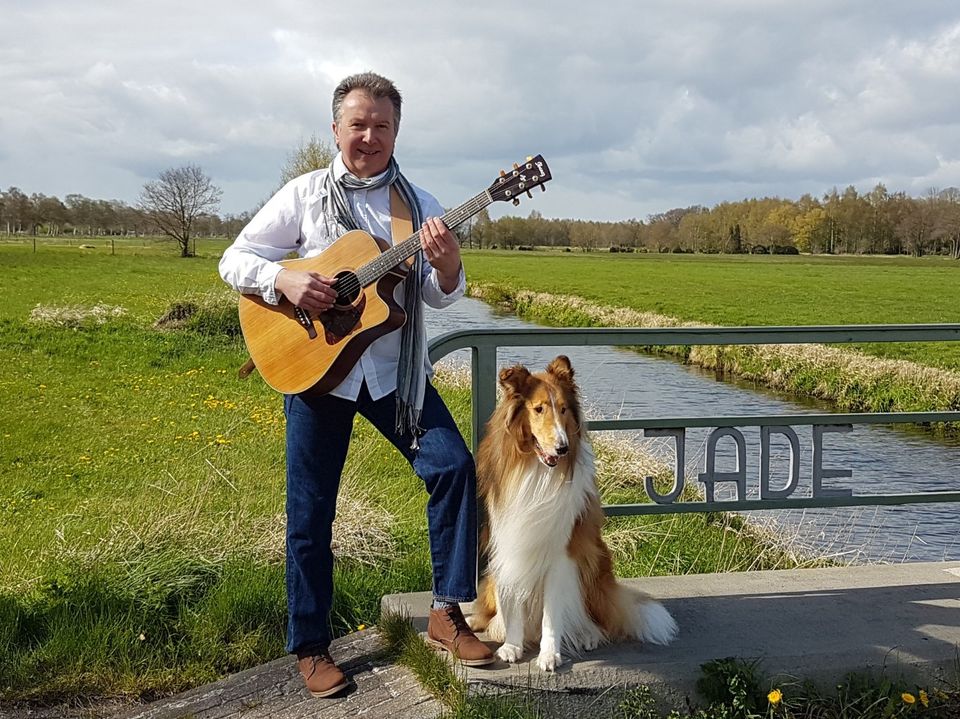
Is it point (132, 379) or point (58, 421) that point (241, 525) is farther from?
point (132, 379)

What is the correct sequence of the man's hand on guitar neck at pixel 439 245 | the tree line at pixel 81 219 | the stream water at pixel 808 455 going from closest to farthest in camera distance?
the man's hand on guitar neck at pixel 439 245 → the stream water at pixel 808 455 → the tree line at pixel 81 219

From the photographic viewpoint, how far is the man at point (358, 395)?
322cm

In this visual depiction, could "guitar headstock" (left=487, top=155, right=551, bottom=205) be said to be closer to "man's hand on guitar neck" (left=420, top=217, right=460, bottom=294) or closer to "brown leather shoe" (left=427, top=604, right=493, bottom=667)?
"man's hand on guitar neck" (left=420, top=217, right=460, bottom=294)

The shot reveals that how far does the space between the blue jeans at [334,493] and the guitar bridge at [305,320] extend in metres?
0.23

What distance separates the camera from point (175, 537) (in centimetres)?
460

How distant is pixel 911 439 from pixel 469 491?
30.9 feet

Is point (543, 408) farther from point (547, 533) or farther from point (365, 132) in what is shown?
point (365, 132)

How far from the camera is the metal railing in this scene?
3.69 m

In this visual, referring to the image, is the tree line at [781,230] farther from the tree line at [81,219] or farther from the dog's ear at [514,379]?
the dog's ear at [514,379]

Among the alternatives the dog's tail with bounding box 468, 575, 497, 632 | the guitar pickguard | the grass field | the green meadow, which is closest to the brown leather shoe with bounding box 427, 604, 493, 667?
the dog's tail with bounding box 468, 575, 497, 632

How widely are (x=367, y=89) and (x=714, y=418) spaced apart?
2029mm

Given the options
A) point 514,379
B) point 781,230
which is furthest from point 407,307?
point 781,230

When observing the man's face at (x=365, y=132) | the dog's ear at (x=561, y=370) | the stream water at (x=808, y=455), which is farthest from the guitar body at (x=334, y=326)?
the stream water at (x=808, y=455)

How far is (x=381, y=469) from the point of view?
7.83m
